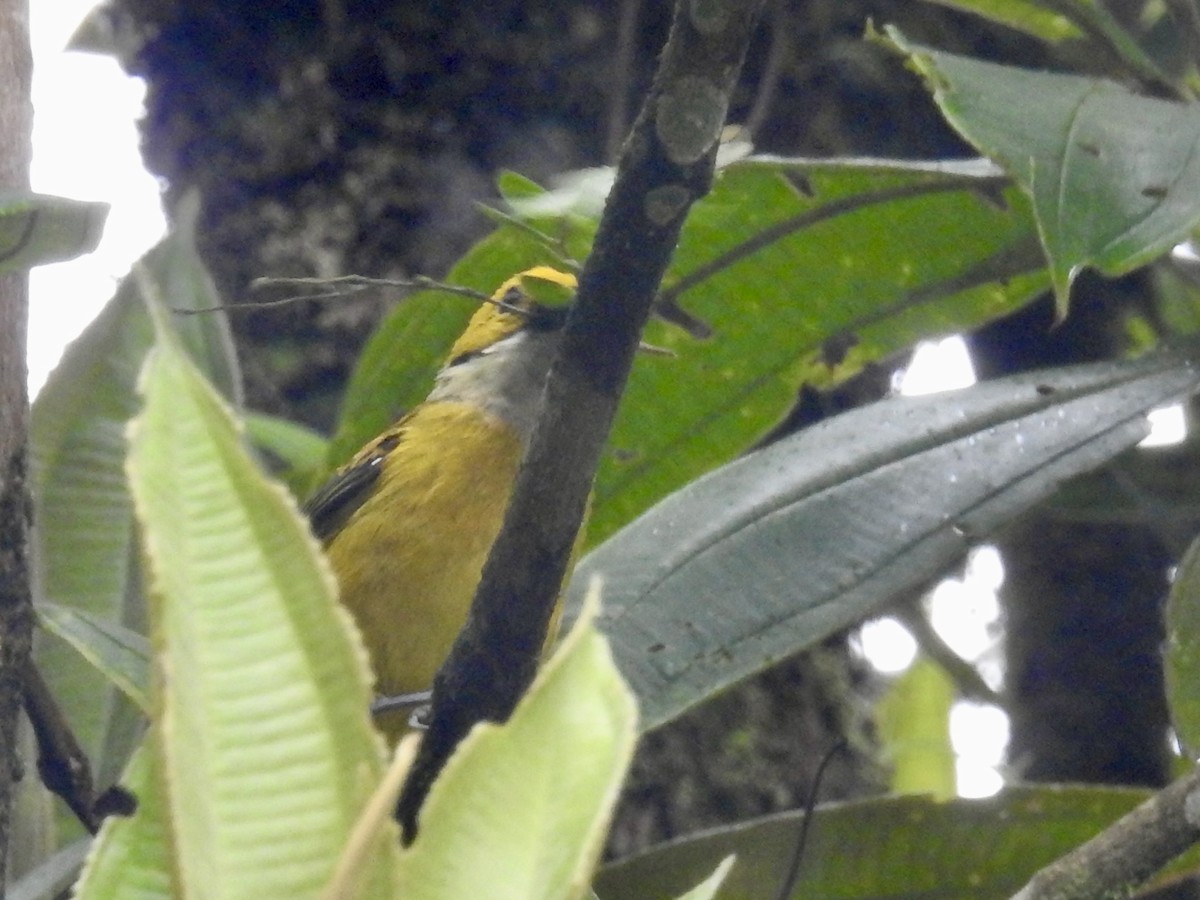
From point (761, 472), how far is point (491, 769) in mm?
927

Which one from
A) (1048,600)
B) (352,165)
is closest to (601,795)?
(1048,600)

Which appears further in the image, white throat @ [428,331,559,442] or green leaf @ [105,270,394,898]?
white throat @ [428,331,559,442]

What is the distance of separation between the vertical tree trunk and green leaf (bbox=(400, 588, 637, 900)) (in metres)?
0.60

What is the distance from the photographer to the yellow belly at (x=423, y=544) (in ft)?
7.04

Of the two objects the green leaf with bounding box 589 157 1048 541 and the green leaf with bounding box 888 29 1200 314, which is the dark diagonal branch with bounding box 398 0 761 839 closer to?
the green leaf with bounding box 888 29 1200 314

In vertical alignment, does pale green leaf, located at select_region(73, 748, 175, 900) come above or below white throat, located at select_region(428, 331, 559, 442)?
below

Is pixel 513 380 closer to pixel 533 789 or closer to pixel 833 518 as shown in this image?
pixel 833 518

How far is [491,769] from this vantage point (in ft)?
2.51

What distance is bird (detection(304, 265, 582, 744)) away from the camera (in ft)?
7.05

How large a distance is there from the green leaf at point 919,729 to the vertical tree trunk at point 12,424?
6.04 feet

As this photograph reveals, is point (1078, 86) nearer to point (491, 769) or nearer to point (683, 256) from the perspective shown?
point (683, 256)

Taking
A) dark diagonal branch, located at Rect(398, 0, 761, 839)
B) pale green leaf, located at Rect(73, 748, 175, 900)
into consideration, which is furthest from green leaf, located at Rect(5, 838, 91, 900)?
pale green leaf, located at Rect(73, 748, 175, 900)

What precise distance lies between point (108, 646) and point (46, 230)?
0.37m

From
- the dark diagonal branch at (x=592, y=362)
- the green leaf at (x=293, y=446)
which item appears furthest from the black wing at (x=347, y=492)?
the dark diagonal branch at (x=592, y=362)
